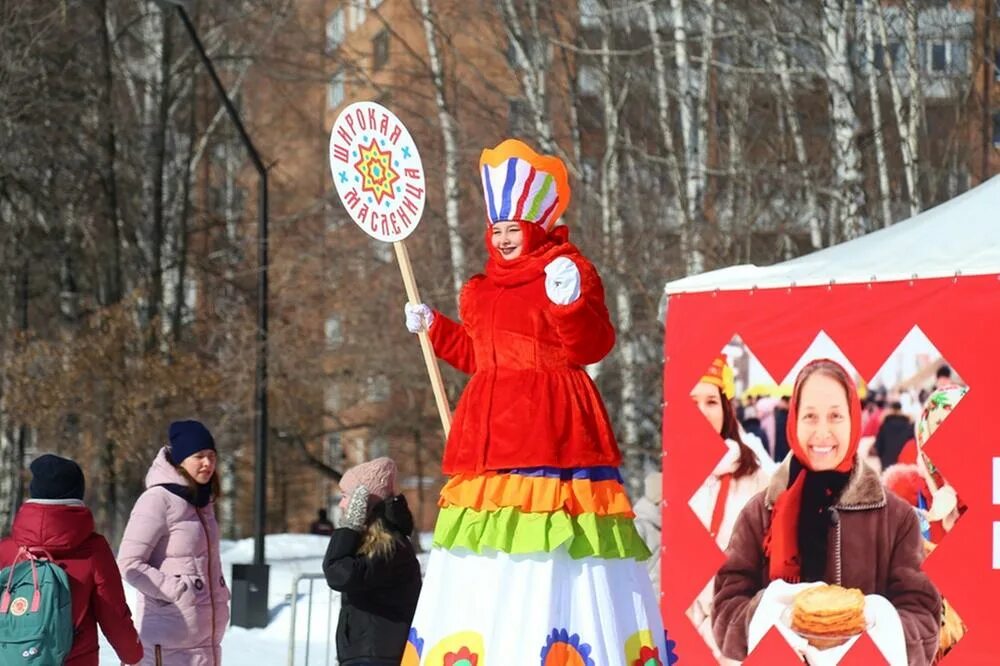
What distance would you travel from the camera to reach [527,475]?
5766 millimetres

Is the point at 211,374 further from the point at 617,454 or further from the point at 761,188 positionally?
the point at 617,454

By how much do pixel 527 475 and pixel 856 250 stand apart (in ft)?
11.9

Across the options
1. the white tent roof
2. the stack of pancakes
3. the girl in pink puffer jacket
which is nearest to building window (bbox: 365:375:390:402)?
the white tent roof

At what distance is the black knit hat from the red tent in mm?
4096

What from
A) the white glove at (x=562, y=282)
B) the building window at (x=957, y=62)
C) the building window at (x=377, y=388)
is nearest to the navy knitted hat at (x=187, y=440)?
the white glove at (x=562, y=282)

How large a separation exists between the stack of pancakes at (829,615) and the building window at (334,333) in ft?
55.1

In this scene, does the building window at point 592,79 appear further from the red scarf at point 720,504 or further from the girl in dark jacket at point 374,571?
the girl in dark jacket at point 374,571

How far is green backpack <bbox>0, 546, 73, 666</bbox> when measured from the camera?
5578 mm

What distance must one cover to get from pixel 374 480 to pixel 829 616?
9.80 ft

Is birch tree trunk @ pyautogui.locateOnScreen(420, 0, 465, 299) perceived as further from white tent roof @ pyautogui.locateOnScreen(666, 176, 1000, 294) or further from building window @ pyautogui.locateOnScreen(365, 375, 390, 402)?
white tent roof @ pyautogui.locateOnScreen(666, 176, 1000, 294)

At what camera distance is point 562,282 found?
5.69 metres

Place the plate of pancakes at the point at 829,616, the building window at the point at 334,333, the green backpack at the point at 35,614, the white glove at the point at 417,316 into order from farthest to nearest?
the building window at the point at 334,333 < the plate of pancakes at the point at 829,616 < the white glove at the point at 417,316 < the green backpack at the point at 35,614

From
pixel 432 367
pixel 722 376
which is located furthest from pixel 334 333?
pixel 432 367

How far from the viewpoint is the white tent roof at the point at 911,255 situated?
813 cm
